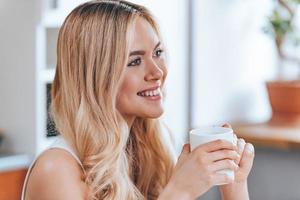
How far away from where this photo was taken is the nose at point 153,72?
4.29 ft

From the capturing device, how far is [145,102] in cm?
132

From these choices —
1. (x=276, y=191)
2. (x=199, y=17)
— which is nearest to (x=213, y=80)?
(x=199, y=17)

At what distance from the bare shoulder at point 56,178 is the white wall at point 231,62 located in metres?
1.66

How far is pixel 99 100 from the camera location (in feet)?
4.28

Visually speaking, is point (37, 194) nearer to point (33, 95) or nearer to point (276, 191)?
point (33, 95)

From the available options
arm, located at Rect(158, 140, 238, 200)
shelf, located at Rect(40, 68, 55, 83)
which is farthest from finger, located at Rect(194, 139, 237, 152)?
shelf, located at Rect(40, 68, 55, 83)

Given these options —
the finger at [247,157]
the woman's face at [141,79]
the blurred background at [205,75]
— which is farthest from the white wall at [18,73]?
the finger at [247,157]

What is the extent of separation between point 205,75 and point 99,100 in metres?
1.65

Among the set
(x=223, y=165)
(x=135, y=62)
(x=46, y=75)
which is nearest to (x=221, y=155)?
(x=223, y=165)

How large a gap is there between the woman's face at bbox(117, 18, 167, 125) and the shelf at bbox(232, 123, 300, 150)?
1.41 metres

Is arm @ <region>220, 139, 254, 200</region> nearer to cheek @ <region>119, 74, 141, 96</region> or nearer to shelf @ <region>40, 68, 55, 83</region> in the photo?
cheek @ <region>119, 74, 141, 96</region>

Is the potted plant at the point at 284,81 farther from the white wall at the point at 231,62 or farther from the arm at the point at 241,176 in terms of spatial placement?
the arm at the point at 241,176

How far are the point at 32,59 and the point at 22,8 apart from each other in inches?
7.8

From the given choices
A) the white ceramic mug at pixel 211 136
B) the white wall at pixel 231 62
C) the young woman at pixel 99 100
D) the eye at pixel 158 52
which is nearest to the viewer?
the white ceramic mug at pixel 211 136
